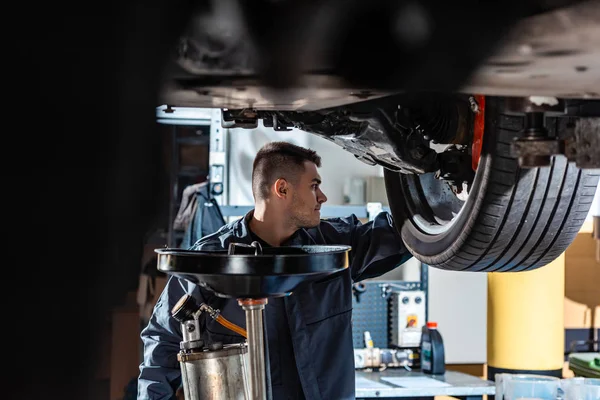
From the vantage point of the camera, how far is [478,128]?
1469 mm

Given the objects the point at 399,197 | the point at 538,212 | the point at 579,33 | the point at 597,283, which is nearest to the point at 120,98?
the point at 579,33

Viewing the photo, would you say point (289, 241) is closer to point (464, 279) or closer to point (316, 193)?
point (316, 193)

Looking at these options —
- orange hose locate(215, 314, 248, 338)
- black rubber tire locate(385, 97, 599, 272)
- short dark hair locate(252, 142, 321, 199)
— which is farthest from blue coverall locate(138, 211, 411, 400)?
black rubber tire locate(385, 97, 599, 272)

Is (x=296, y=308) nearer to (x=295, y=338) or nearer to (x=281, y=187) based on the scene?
(x=295, y=338)

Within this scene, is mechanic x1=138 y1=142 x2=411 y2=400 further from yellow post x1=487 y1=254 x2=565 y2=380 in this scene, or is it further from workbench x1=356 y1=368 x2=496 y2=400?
yellow post x1=487 y1=254 x2=565 y2=380

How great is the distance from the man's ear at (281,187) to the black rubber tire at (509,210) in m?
0.76

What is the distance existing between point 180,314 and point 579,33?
4.09 ft

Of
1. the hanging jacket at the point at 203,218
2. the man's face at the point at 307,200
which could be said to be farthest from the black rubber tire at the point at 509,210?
the hanging jacket at the point at 203,218

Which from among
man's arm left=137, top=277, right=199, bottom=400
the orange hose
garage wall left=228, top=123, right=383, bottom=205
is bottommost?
man's arm left=137, top=277, right=199, bottom=400

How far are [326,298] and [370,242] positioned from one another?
0.82ft

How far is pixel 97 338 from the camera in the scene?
22.6 inches

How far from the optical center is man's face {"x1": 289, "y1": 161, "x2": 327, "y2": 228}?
2482mm

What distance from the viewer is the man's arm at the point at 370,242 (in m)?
2.46

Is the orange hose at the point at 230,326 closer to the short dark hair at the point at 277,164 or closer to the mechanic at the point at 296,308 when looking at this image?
the mechanic at the point at 296,308
